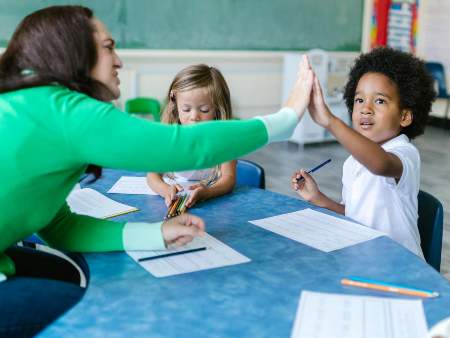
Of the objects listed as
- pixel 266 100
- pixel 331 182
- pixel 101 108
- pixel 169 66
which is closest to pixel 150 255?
pixel 101 108

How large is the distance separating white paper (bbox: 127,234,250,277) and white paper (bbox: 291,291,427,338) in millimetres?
209

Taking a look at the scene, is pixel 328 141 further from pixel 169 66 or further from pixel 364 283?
pixel 364 283

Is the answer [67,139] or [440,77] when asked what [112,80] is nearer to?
[67,139]

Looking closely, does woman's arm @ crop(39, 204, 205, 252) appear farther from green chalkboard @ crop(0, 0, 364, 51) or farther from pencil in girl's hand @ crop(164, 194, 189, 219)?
green chalkboard @ crop(0, 0, 364, 51)

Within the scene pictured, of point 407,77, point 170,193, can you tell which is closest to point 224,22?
point 407,77

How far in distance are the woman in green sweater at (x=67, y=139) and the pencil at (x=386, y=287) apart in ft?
1.08

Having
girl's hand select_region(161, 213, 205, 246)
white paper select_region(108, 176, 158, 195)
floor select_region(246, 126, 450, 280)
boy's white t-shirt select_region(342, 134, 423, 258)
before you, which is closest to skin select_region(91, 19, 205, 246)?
girl's hand select_region(161, 213, 205, 246)

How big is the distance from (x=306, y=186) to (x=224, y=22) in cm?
421

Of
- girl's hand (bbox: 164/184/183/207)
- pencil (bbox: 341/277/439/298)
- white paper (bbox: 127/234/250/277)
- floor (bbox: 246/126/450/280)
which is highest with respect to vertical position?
pencil (bbox: 341/277/439/298)

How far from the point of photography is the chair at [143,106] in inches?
191

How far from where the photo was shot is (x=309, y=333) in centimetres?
85

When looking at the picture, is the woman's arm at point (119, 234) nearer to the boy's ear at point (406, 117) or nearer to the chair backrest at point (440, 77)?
the boy's ear at point (406, 117)

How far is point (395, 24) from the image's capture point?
720 centimetres

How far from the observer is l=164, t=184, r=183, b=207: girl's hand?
5.14 feet
